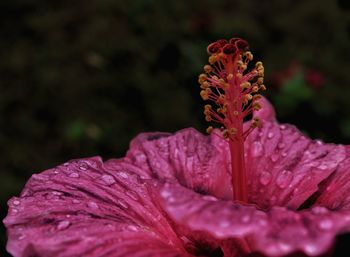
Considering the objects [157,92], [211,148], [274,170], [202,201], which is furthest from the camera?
[157,92]

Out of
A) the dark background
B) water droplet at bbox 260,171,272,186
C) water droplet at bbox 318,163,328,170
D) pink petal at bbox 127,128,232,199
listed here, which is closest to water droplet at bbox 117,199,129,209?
pink petal at bbox 127,128,232,199

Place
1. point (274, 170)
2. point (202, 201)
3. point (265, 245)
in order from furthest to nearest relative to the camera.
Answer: point (274, 170), point (202, 201), point (265, 245)

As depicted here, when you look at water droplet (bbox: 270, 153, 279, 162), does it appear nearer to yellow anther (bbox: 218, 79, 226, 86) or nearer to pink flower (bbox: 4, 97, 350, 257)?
pink flower (bbox: 4, 97, 350, 257)

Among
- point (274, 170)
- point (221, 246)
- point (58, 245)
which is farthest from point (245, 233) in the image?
point (274, 170)

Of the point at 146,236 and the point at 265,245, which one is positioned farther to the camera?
the point at 146,236

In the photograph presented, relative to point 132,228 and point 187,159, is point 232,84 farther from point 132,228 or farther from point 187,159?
point 132,228

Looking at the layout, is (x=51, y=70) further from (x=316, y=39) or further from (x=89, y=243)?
(x=89, y=243)

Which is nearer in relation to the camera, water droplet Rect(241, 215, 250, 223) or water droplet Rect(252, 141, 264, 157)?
water droplet Rect(241, 215, 250, 223)
